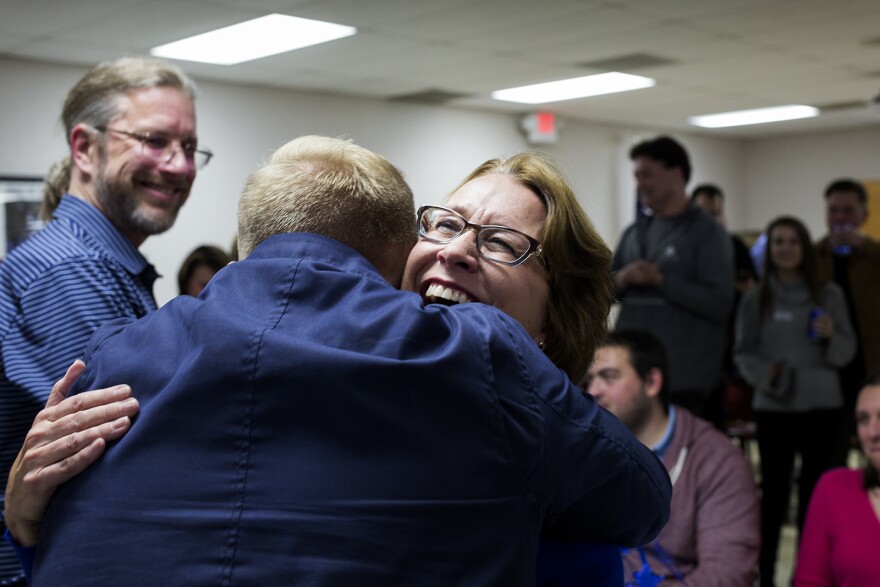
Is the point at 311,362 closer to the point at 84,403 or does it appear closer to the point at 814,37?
the point at 84,403

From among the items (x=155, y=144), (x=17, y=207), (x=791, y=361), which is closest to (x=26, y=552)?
(x=155, y=144)

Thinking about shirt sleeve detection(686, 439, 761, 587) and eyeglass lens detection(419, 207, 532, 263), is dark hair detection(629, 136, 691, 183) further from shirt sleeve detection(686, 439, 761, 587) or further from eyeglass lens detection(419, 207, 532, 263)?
eyeglass lens detection(419, 207, 532, 263)

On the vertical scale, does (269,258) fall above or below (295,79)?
below

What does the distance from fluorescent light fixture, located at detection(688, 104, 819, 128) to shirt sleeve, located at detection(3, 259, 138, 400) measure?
829 cm

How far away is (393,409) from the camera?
3.10 feet

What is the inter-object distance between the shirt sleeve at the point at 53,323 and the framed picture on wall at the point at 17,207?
4.50 meters

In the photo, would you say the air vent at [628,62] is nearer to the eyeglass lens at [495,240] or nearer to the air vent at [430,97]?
the air vent at [430,97]

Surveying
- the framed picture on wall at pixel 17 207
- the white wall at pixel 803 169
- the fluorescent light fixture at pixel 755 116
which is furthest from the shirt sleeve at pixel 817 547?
the white wall at pixel 803 169

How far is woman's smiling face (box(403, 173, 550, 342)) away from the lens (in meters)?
1.39

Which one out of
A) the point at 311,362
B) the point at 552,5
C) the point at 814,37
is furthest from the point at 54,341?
the point at 814,37

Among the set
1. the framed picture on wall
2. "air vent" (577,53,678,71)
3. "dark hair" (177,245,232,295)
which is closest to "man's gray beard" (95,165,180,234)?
"dark hair" (177,245,232,295)

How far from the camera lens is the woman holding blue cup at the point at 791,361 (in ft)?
14.7

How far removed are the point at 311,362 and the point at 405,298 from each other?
0.14 meters

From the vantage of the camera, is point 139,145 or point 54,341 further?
point 139,145
